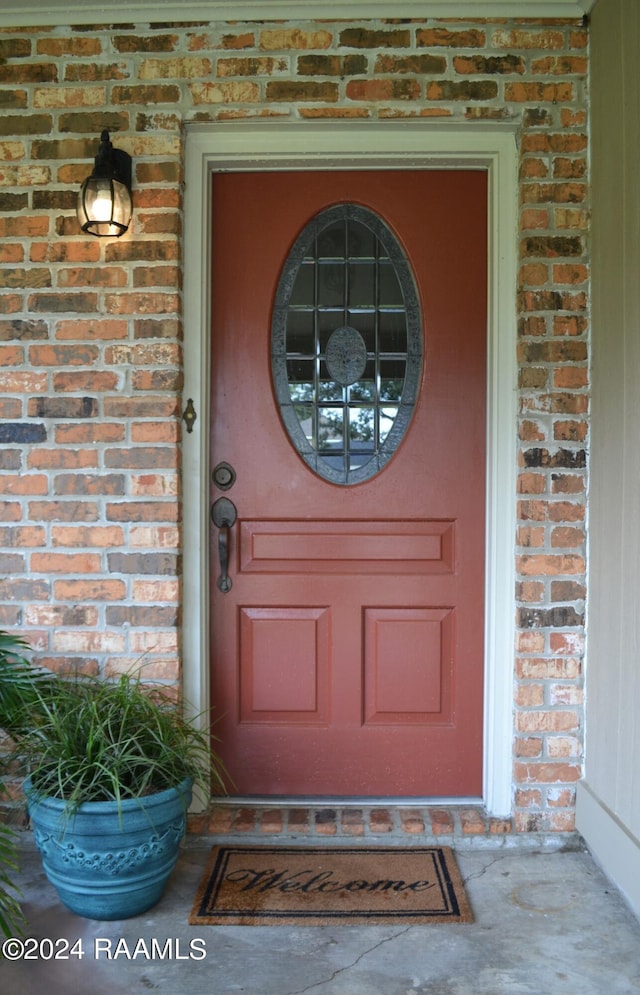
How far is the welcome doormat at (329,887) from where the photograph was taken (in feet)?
6.86

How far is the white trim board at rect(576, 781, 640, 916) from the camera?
6.84 feet

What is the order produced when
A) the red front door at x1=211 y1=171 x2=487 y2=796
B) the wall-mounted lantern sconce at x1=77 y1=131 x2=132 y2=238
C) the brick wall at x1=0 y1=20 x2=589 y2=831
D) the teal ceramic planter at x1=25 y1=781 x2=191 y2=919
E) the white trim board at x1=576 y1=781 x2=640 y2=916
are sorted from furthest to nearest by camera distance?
the red front door at x1=211 y1=171 x2=487 y2=796, the brick wall at x1=0 y1=20 x2=589 y2=831, the wall-mounted lantern sconce at x1=77 y1=131 x2=132 y2=238, the white trim board at x1=576 y1=781 x2=640 y2=916, the teal ceramic planter at x1=25 y1=781 x2=191 y2=919

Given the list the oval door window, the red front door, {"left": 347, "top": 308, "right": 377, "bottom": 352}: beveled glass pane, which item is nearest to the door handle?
the red front door

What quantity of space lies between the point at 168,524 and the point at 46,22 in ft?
5.29

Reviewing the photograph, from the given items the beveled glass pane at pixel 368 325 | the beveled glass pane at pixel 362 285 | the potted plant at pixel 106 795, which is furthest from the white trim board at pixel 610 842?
the beveled glass pane at pixel 362 285

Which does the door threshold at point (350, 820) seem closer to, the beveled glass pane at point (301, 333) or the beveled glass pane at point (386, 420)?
the beveled glass pane at point (386, 420)

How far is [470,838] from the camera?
8.13 ft

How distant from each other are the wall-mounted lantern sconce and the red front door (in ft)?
1.16

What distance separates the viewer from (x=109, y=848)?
197 centimetres

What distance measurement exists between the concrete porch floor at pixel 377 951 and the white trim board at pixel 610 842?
0.05m

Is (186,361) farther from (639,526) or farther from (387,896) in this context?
(387,896)

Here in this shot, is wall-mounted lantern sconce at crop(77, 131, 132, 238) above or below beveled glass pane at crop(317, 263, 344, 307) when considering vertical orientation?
above

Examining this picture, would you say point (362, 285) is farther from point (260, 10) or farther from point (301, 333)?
point (260, 10)

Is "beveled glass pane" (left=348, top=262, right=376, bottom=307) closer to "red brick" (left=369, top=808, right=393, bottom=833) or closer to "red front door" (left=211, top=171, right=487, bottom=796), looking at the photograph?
"red front door" (left=211, top=171, right=487, bottom=796)
